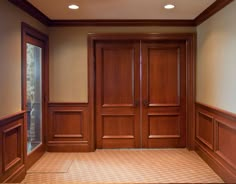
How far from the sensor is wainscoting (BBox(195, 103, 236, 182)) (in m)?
3.41

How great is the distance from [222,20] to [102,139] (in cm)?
290

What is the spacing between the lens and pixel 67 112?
16.8 ft

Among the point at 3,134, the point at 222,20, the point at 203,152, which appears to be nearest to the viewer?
the point at 3,134

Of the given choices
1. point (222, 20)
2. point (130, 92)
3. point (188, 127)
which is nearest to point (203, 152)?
point (188, 127)

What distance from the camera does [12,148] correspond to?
346cm

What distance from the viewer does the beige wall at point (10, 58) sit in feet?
10.6

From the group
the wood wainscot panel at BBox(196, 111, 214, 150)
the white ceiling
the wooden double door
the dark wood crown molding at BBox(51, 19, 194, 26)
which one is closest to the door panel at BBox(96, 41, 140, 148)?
the wooden double door

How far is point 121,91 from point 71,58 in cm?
108

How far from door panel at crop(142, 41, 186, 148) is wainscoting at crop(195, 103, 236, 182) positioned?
0.46 metres

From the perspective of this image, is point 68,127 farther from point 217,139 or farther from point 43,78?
point 217,139

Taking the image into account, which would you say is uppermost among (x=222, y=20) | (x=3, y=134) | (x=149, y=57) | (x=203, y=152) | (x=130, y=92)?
(x=222, y=20)

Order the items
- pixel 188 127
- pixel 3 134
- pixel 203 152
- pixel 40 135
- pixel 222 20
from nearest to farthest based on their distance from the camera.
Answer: pixel 3 134 < pixel 222 20 < pixel 203 152 < pixel 40 135 < pixel 188 127

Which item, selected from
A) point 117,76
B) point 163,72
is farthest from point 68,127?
point 163,72

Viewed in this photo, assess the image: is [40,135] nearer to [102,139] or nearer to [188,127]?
[102,139]
